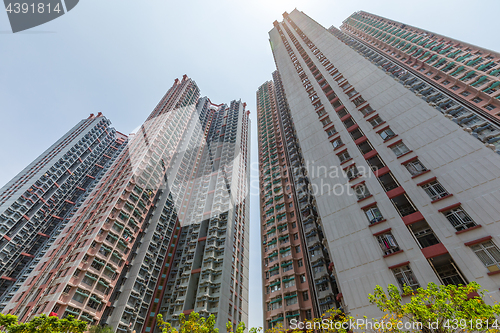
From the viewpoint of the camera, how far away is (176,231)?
188ft

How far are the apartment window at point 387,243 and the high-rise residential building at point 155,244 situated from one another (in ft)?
93.5

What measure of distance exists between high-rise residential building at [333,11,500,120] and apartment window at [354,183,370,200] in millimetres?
29101

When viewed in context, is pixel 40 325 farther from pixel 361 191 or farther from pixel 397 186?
pixel 397 186

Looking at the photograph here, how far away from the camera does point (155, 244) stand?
161 ft

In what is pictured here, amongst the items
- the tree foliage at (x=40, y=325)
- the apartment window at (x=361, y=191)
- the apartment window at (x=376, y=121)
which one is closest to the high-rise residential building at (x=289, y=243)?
the apartment window at (x=361, y=191)

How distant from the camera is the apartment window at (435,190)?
20.3m

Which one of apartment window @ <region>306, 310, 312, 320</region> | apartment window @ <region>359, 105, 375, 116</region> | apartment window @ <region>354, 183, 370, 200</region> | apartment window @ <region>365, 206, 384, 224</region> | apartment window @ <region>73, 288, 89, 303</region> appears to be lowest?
apartment window @ <region>306, 310, 312, 320</region>

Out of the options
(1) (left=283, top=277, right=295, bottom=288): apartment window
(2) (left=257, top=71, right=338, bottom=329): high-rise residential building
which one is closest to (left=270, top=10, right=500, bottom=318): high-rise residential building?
(2) (left=257, top=71, right=338, bottom=329): high-rise residential building

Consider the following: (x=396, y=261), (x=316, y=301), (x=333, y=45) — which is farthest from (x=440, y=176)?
(x=333, y=45)

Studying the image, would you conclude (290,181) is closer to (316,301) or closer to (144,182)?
(316,301)

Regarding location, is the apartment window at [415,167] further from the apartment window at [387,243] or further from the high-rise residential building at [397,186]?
the apartment window at [387,243]

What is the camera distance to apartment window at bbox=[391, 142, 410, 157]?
25.2 m

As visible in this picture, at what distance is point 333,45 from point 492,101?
1175 inches

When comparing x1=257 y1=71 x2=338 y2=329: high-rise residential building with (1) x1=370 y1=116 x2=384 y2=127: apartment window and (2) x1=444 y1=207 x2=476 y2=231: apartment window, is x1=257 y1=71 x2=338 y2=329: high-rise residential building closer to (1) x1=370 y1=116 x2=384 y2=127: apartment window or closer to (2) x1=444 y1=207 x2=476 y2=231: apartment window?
(1) x1=370 y1=116 x2=384 y2=127: apartment window
